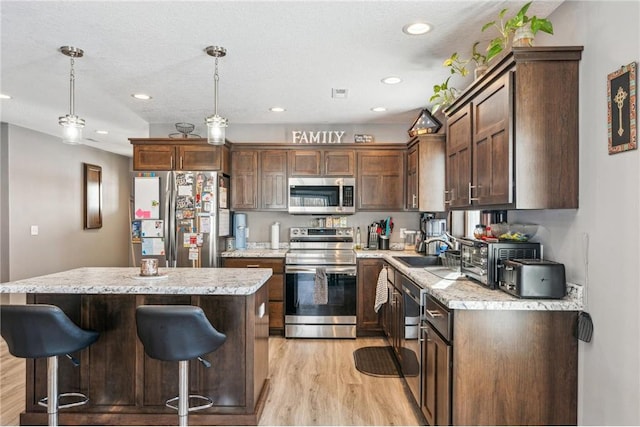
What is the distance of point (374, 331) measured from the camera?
4.34m

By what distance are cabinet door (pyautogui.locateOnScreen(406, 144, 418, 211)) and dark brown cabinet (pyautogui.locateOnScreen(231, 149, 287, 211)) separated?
59.3 inches

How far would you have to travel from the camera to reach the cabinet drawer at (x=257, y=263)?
433 cm

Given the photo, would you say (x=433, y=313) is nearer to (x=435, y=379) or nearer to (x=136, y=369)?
(x=435, y=379)

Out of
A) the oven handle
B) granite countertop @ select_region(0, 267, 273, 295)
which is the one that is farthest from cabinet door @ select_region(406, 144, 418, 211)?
granite countertop @ select_region(0, 267, 273, 295)

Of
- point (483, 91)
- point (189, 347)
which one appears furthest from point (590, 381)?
point (189, 347)

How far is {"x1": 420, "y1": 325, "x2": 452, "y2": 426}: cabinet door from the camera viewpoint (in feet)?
6.48

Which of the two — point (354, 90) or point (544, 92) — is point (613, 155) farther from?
point (354, 90)

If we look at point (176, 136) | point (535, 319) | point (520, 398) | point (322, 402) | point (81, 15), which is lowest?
point (322, 402)

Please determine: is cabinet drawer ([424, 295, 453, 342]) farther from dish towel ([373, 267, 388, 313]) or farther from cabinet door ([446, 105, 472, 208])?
dish towel ([373, 267, 388, 313])

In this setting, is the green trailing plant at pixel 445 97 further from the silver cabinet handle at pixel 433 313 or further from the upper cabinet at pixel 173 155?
the upper cabinet at pixel 173 155

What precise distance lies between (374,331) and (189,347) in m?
2.76

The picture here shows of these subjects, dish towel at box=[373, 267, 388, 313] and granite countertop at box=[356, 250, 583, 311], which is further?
dish towel at box=[373, 267, 388, 313]

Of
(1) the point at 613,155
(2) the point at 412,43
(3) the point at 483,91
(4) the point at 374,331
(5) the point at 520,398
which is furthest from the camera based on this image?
(4) the point at 374,331

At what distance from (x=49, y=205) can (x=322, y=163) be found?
14.2 ft
